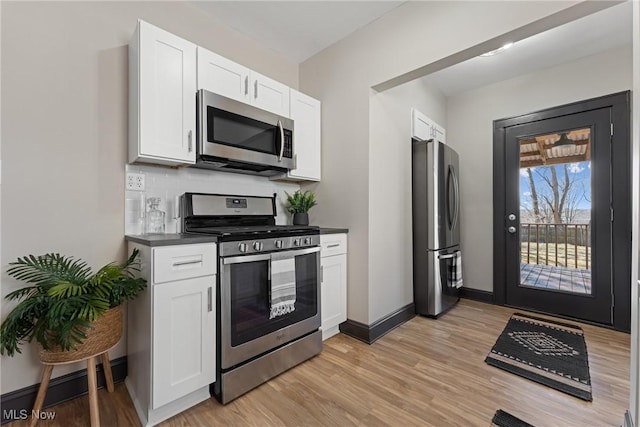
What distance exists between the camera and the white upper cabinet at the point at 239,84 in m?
1.93

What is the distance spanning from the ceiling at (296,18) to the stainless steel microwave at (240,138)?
78cm

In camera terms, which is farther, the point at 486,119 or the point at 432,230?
the point at 486,119

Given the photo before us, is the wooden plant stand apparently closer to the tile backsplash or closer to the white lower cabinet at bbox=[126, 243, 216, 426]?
the white lower cabinet at bbox=[126, 243, 216, 426]

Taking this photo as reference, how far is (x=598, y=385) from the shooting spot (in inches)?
68.9

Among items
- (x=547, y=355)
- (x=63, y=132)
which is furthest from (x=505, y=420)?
(x=63, y=132)

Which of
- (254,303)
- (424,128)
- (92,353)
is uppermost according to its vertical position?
(424,128)

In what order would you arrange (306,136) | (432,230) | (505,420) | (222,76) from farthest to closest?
1. (432,230)
2. (306,136)
3. (222,76)
4. (505,420)

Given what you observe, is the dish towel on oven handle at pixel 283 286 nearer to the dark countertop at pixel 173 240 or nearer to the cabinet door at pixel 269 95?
the dark countertop at pixel 173 240

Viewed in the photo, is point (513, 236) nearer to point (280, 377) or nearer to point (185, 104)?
point (280, 377)

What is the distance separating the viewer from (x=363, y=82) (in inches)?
95.0

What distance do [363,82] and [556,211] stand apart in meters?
2.49

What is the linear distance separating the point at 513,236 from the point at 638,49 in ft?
8.22

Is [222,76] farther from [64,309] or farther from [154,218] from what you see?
[64,309]

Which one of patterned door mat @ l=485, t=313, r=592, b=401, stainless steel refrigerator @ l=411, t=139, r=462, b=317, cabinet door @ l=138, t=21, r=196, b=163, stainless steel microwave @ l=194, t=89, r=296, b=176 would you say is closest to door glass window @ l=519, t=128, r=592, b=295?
patterned door mat @ l=485, t=313, r=592, b=401
